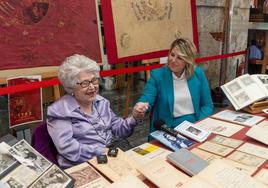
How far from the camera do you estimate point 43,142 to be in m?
1.64

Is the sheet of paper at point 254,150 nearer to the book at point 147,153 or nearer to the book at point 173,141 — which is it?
the book at point 173,141

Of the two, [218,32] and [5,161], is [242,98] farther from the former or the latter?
[218,32]

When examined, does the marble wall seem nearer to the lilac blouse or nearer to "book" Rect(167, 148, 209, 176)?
the lilac blouse

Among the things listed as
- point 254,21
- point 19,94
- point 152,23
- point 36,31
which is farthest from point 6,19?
point 254,21

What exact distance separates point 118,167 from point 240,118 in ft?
3.57

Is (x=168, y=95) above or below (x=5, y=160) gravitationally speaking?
below

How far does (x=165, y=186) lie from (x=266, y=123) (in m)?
1.07

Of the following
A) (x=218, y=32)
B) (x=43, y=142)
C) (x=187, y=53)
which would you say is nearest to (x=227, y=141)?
(x=187, y=53)

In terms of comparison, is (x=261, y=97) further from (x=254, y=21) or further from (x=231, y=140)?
(x=254, y=21)

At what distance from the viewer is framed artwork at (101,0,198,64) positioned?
2916 mm

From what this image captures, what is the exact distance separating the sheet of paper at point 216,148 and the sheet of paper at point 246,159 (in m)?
0.04

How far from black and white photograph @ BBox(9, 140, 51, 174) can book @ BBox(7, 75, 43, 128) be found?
1.19 m

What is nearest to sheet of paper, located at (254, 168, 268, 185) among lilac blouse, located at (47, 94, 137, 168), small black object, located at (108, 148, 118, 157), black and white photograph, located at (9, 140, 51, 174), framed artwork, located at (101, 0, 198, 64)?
small black object, located at (108, 148, 118, 157)

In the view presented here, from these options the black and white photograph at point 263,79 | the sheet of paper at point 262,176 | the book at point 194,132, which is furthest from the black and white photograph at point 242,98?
the sheet of paper at point 262,176
